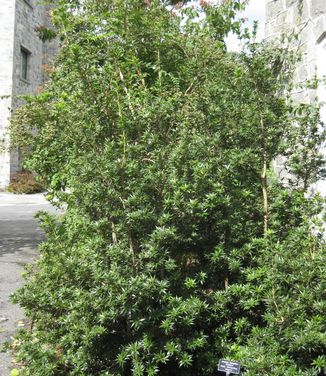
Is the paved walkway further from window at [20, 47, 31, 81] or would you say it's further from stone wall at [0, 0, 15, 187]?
window at [20, 47, 31, 81]

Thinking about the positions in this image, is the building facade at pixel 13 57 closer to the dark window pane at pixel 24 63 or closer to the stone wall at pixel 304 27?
the dark window pane at pixel 24 63

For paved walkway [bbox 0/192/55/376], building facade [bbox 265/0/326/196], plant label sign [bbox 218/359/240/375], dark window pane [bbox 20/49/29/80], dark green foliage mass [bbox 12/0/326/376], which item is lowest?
paved walkway [bbox 0/192/55/376]

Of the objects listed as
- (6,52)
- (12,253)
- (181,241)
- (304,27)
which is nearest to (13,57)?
(6,52)

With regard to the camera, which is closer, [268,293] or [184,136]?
[268,293]

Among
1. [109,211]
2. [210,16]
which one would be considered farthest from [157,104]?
[210,16]

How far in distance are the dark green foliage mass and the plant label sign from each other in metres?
0.09

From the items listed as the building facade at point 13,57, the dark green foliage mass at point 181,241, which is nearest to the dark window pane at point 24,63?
the building facade at point 13,57

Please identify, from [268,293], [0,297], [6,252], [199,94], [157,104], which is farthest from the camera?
[6,252]

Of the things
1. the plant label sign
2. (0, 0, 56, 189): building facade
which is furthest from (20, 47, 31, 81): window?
the plant label sign

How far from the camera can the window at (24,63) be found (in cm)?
2281

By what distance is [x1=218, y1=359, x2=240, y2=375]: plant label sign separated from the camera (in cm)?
282

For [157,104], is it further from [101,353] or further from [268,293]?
[101,353]

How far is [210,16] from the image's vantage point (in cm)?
604

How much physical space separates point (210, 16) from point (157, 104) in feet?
10.2
